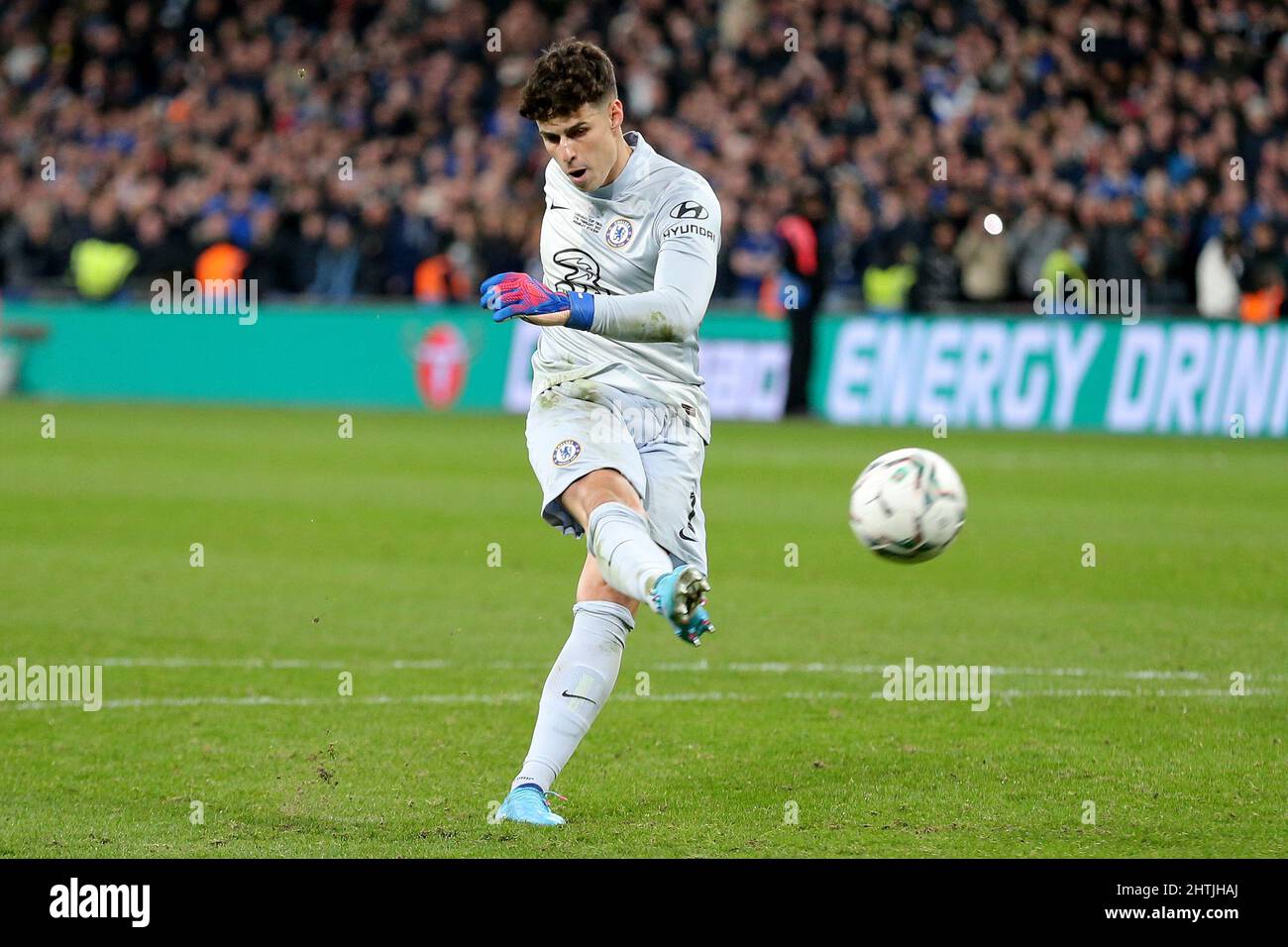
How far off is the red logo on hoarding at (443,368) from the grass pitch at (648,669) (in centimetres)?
571

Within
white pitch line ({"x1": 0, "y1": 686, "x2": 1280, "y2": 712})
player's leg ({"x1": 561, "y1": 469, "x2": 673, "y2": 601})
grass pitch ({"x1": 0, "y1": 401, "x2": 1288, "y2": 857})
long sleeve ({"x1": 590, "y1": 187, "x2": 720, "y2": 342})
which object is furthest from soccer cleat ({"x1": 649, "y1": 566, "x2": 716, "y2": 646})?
white pitch line ({"x1": 0, "y1": 686, "x2": 1280, "y2": 712})

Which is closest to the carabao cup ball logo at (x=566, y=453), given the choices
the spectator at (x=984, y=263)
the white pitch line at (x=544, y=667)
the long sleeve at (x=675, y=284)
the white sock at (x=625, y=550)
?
the white sock at (x=625, y=550)

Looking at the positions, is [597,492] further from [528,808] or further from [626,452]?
[528,808]

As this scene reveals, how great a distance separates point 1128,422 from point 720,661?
38.9 ft

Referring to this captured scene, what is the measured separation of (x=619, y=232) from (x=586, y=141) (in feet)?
1.14

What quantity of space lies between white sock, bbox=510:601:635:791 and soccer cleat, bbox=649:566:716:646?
28.9 inches

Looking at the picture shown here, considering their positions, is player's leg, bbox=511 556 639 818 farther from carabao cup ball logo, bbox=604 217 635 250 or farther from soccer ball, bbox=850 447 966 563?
carabao cup ball logo, bbox=604 217 635 250

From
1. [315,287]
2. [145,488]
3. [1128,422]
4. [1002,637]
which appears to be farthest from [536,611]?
[315,287]

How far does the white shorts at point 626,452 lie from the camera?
18.6 feet

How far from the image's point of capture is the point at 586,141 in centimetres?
561

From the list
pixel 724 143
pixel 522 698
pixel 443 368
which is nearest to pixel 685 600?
pixel 522 698

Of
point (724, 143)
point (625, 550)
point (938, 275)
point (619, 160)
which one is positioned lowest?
point (625, 550)

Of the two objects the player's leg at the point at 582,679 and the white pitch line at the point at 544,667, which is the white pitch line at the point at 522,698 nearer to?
the white pitch line at the point at 544,667

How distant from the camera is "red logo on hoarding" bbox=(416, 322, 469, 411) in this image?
867 inches
